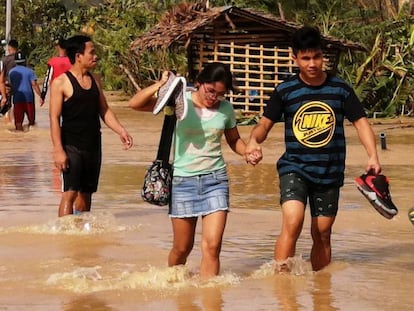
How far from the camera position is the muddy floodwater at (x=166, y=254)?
7.10 metres

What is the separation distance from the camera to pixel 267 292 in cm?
729

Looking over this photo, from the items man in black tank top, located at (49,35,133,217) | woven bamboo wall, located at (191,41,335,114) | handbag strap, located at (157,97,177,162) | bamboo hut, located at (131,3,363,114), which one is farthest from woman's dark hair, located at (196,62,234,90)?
woven bamboo wall, located at (191,41,335,114)

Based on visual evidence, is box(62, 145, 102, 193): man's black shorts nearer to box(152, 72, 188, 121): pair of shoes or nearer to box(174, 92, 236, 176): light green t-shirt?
box(174, 92, 236, 176): light green t-shirt

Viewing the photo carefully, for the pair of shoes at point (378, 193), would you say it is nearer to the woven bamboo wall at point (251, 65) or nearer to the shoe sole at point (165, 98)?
the shoe sole at point (165, 98)

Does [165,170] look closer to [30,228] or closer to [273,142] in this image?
[30,228]

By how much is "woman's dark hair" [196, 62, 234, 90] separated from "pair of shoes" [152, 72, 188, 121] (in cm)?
14

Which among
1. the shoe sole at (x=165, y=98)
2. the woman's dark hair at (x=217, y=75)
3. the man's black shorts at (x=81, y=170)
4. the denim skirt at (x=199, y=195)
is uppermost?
the woman's dark hair at (x=217, y=75)

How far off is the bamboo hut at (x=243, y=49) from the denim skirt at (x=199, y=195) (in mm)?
16658

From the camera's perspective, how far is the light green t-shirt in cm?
725

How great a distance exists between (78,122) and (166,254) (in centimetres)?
151

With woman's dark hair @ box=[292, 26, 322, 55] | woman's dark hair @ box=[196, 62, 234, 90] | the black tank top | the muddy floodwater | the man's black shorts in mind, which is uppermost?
woman's dark hair @ box=[292, 26, 322, 55]

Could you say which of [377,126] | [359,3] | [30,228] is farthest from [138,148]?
[359,3]

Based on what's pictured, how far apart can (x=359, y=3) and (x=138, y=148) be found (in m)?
14.7

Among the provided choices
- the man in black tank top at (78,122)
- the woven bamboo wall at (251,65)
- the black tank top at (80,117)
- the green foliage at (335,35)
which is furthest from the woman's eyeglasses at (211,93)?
the woven bamboo wall at (251,65)
